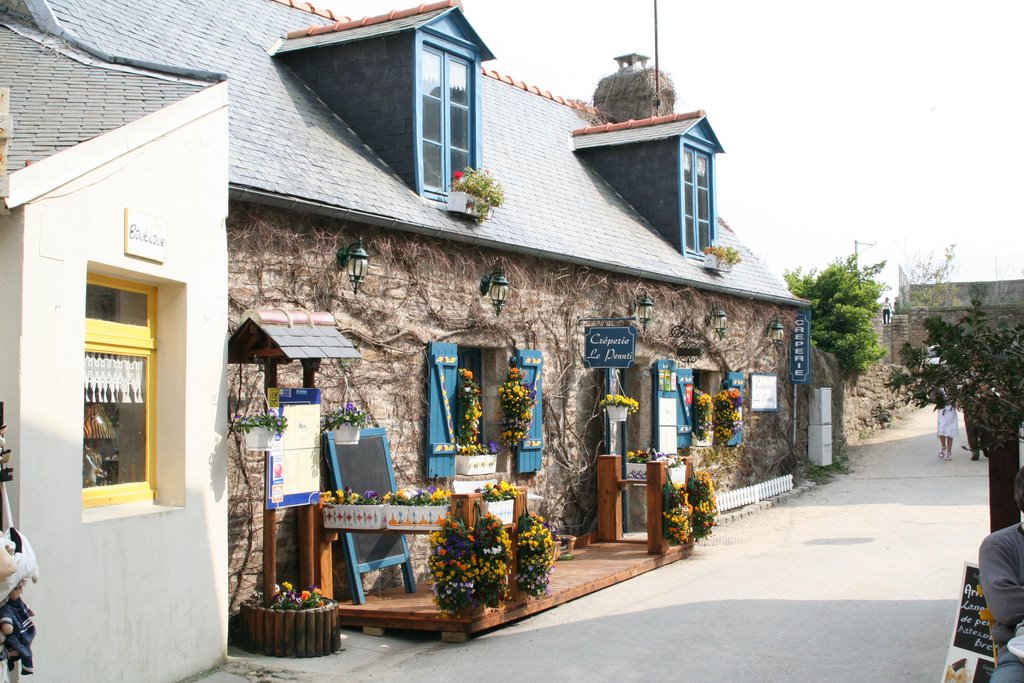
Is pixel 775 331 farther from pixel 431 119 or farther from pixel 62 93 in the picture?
pixel 62 93

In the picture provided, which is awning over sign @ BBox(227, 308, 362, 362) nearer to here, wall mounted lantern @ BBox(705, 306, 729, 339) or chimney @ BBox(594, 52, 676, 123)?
wall mounted lantern @ BBox(705, 306, 729, 339)

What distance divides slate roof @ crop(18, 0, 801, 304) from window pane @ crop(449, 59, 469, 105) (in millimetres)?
1245

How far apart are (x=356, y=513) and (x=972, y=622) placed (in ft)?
14.3

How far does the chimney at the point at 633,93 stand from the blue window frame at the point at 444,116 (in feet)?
23.8

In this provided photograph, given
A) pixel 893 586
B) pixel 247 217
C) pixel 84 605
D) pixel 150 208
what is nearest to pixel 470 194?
pixel 247 217

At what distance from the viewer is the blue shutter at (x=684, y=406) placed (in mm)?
14734

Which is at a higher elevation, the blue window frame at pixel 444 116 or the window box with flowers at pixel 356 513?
the blue window frame at pixel 444 116

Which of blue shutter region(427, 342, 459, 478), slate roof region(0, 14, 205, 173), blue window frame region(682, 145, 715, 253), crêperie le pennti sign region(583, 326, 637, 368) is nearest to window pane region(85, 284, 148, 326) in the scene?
slate roof region(0, 14, 205, 173)

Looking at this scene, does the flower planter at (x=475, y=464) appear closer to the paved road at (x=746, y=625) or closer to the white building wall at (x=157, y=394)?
the paved road at (x=746, y=625)

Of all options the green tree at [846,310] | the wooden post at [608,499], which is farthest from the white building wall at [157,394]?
the green tree at [846,310]

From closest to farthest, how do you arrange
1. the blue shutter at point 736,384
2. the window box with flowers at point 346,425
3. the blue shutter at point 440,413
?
the window box with flowers at point 346,425 < the blue shutter at point 440,413 < the blue shutter at point 736,384

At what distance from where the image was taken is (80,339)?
5.88m

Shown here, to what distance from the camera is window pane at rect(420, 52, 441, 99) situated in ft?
36.6

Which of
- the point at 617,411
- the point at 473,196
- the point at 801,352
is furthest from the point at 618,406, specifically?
the point at 801,352
